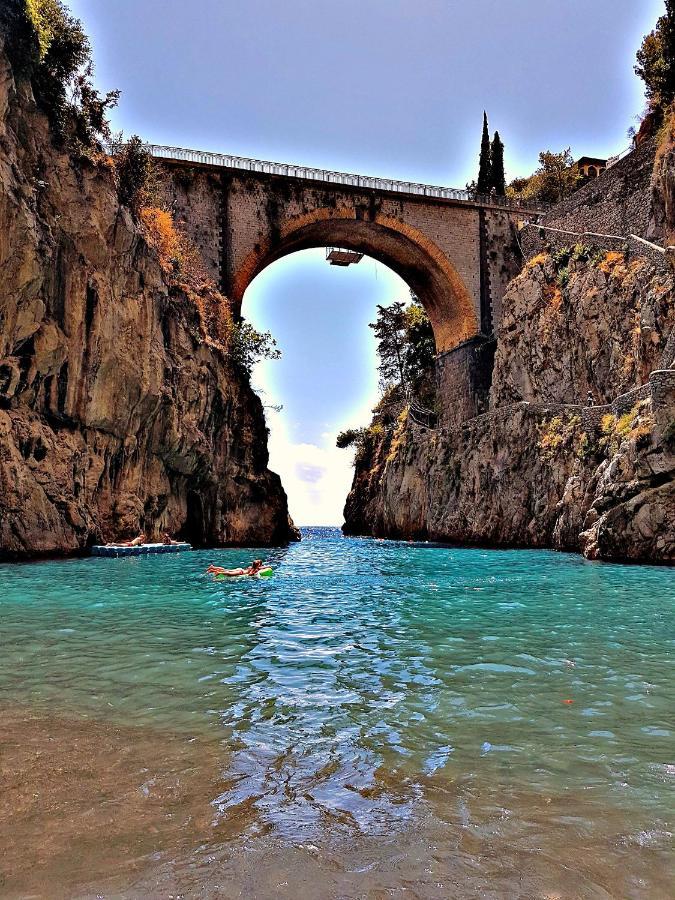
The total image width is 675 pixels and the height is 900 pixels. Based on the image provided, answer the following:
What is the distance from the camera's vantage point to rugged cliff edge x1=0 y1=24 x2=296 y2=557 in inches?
798

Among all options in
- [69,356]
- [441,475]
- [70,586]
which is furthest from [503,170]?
[70,586]

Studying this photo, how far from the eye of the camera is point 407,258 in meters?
41.8

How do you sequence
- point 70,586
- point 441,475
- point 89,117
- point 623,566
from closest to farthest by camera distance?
point 70,586 → point 623,566 → point 89,117 → point 441,475

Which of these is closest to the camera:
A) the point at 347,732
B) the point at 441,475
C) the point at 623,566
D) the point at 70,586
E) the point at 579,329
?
the point at 347,732

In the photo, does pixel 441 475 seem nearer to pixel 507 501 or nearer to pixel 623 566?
pixel 507 501

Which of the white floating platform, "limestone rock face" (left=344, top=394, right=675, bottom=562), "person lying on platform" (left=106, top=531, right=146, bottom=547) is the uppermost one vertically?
"limestone rock face" (left=344, top=394, right=675, bottom=562)

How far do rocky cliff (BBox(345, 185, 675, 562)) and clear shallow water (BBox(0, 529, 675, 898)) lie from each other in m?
10.0

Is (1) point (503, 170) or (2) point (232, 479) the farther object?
(1) point (503, 170)

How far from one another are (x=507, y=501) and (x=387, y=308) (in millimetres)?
28742

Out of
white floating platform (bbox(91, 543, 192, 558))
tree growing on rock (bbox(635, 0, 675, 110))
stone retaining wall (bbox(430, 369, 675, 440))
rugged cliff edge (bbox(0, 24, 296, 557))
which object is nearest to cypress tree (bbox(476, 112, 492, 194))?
tree growing on rock (bbox(635, 0, 675, 110))

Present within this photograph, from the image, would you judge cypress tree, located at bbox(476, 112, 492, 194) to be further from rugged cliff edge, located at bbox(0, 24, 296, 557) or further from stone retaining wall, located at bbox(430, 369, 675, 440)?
rugged cliff edge, located at bbox(0, 24, 296, 557)

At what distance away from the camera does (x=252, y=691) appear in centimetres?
620

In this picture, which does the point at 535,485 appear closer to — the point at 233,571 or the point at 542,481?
the point at 542,481

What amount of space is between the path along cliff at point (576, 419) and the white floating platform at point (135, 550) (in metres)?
14.7
